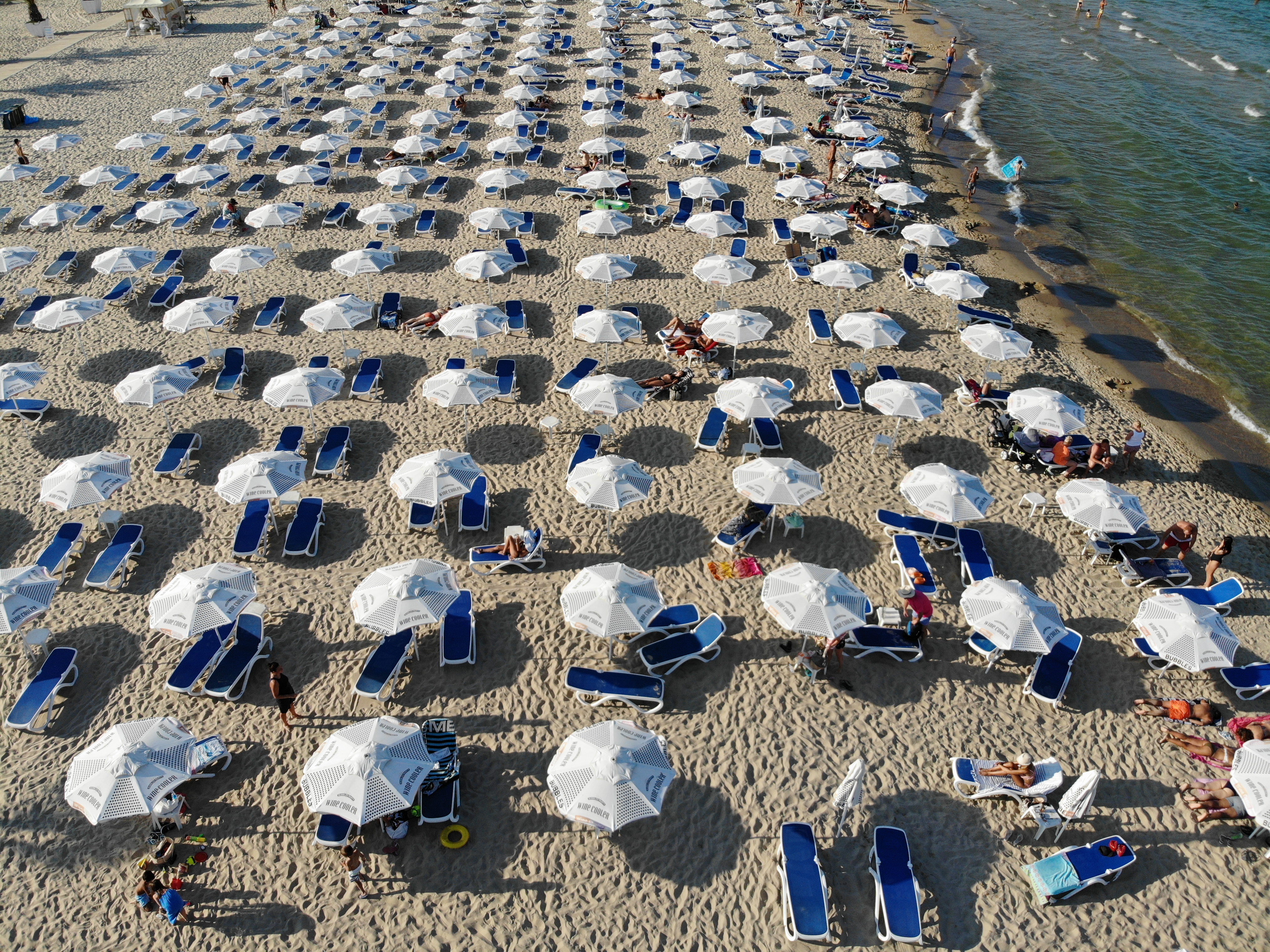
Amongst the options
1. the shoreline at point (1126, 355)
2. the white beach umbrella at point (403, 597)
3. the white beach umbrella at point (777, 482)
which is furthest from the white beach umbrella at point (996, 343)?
the white beach umbrella at point (403, 597)

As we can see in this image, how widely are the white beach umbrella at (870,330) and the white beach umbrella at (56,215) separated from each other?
19.5m

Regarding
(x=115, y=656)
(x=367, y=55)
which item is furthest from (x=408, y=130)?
(x=115, y=656)

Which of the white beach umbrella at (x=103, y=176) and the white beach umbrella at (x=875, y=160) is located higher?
the white beach umbrella at (x=875, y=160)

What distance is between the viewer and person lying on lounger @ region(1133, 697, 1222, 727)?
1041 cm

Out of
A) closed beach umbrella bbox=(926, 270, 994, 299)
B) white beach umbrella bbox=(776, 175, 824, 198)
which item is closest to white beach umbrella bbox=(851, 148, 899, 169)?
white beach umbrella bbox=(776, 175, 824, 198)

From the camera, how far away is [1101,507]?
40.3 feet

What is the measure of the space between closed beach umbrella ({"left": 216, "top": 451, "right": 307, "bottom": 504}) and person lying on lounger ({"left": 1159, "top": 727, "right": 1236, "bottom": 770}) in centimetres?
1307

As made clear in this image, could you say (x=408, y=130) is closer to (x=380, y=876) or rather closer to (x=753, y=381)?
(x=753, y=381)

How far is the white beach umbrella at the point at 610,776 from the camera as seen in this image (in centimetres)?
852

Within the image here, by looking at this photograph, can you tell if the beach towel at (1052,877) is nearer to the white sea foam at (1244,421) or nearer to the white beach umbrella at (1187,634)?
the white beach umbrella at (1187,634)

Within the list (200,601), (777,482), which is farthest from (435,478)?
(777,482)

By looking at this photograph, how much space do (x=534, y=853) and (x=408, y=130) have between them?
2526 cm

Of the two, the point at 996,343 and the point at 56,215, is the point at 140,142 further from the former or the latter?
the point at 996,343

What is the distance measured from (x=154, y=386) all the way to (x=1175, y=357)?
22.5m
